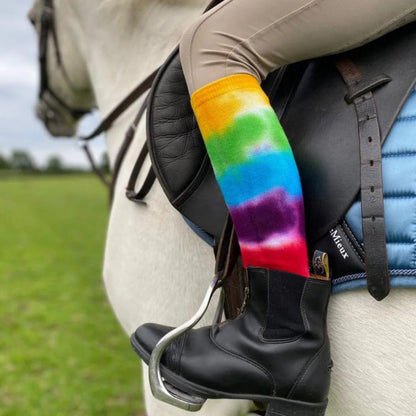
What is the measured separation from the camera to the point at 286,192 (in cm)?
106

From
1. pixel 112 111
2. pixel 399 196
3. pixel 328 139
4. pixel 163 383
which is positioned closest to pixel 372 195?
pixel 399 196

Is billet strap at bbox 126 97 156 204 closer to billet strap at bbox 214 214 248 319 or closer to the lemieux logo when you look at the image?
billet strap at bbox 214 214 248 319

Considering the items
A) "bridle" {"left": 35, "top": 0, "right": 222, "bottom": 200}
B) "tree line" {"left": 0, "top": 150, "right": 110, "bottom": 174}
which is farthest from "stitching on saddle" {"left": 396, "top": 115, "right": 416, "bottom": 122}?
"tree line" {"left": 0, "top": 150, "right": 110, "bottom": 174}

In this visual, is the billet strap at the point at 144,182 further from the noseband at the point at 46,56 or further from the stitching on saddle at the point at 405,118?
the noseband at the point at 46,56

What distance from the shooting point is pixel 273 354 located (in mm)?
1075

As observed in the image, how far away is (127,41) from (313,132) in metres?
1.00

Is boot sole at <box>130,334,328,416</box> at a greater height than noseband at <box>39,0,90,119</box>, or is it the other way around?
noseband at <box>39,0,90,119</box>

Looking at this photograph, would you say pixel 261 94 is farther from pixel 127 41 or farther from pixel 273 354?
pixel 127 41

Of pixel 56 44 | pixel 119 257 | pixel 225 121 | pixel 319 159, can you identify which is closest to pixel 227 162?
pixel 225 121

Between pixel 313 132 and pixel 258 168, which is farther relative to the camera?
pixel 313 132

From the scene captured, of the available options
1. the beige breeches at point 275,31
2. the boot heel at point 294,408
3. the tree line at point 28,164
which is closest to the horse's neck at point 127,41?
the beige breeches at point 275,31

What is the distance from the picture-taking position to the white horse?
1.05m

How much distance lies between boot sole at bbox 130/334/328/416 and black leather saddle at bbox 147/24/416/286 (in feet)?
1.02

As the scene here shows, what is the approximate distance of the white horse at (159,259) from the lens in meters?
1.05
